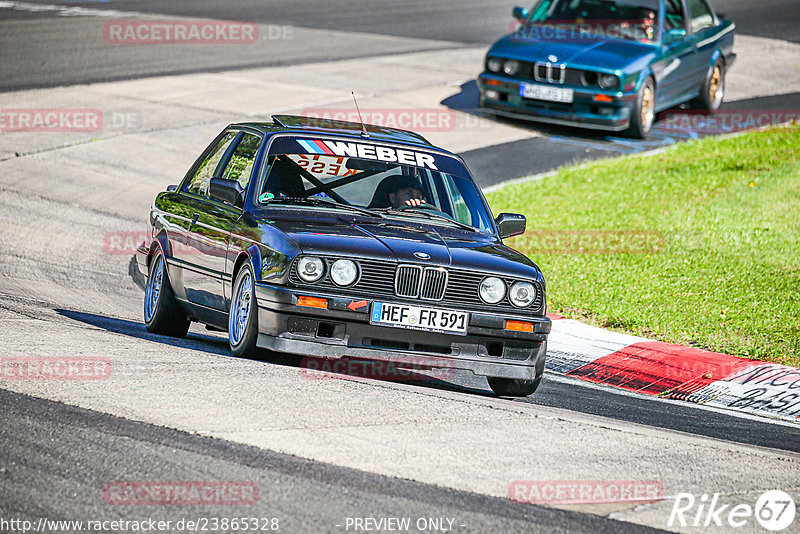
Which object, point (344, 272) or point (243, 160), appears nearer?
point (344, 272)

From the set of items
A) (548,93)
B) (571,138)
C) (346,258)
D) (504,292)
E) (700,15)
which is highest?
(700,15)

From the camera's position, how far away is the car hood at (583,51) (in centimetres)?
1636

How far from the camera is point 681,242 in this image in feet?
40.1

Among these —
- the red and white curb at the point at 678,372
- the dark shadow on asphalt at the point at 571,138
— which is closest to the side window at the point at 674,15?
the dark shadow on asphalt at the point at 571,138

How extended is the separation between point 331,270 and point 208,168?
2.30m

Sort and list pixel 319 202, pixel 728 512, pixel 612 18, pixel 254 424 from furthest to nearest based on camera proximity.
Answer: pixel 612 18
pixel 319 202
pixel 254 424
pixel 728 512

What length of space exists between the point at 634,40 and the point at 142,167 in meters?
7.51

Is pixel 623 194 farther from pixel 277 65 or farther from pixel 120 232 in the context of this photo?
pixel 277 65

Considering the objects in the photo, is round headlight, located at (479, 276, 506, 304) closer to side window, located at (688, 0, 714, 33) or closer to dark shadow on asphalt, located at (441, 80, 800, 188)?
dark shadow on asphalt, located at (441, 80, 800, 188)

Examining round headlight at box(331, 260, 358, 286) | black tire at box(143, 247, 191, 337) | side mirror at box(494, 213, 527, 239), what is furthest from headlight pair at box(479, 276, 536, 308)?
black tire at box(143, 247, 191, 337)

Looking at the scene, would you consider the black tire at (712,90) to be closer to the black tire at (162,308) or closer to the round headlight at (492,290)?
the black tire at (162,308)
